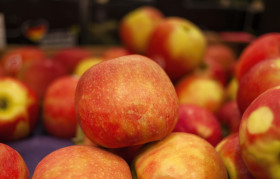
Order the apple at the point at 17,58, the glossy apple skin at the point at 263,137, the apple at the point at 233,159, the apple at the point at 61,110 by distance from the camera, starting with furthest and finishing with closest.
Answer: the apple at the point at 17,58, the apple at the point at 61,110, the apple at the point at 233,159, the glossy apple skin at the point at 263,137

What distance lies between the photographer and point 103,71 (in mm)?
506

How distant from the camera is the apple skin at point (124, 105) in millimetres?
474

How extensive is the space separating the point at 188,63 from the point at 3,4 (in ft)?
4.94

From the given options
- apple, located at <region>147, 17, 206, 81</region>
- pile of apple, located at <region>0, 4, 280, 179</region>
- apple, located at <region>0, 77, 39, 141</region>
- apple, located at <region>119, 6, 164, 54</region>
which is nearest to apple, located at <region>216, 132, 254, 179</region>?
pile of apple, located at <region>0, 4, 280, 179</region>

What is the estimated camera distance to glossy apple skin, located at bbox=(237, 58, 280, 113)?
540mm

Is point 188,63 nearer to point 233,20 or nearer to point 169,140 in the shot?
point 169,140

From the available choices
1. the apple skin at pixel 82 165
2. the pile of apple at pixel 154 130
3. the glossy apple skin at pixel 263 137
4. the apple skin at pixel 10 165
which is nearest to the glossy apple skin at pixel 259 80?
the pile of apple at pixel 154 130

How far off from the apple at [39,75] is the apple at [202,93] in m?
0.55

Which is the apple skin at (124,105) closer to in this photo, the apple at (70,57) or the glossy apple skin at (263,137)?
the glossy apple skin at (263,137)

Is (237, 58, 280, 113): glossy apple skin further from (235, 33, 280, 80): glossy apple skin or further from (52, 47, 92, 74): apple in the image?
(52, 47, 92, 74): apple

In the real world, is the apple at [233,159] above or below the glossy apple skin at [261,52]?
below

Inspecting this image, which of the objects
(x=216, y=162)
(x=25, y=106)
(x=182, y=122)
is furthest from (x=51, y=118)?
(x=216, y=162)

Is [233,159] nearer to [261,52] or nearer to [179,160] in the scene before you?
[179,160]

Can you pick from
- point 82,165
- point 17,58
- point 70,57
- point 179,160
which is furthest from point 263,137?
point 17,58
